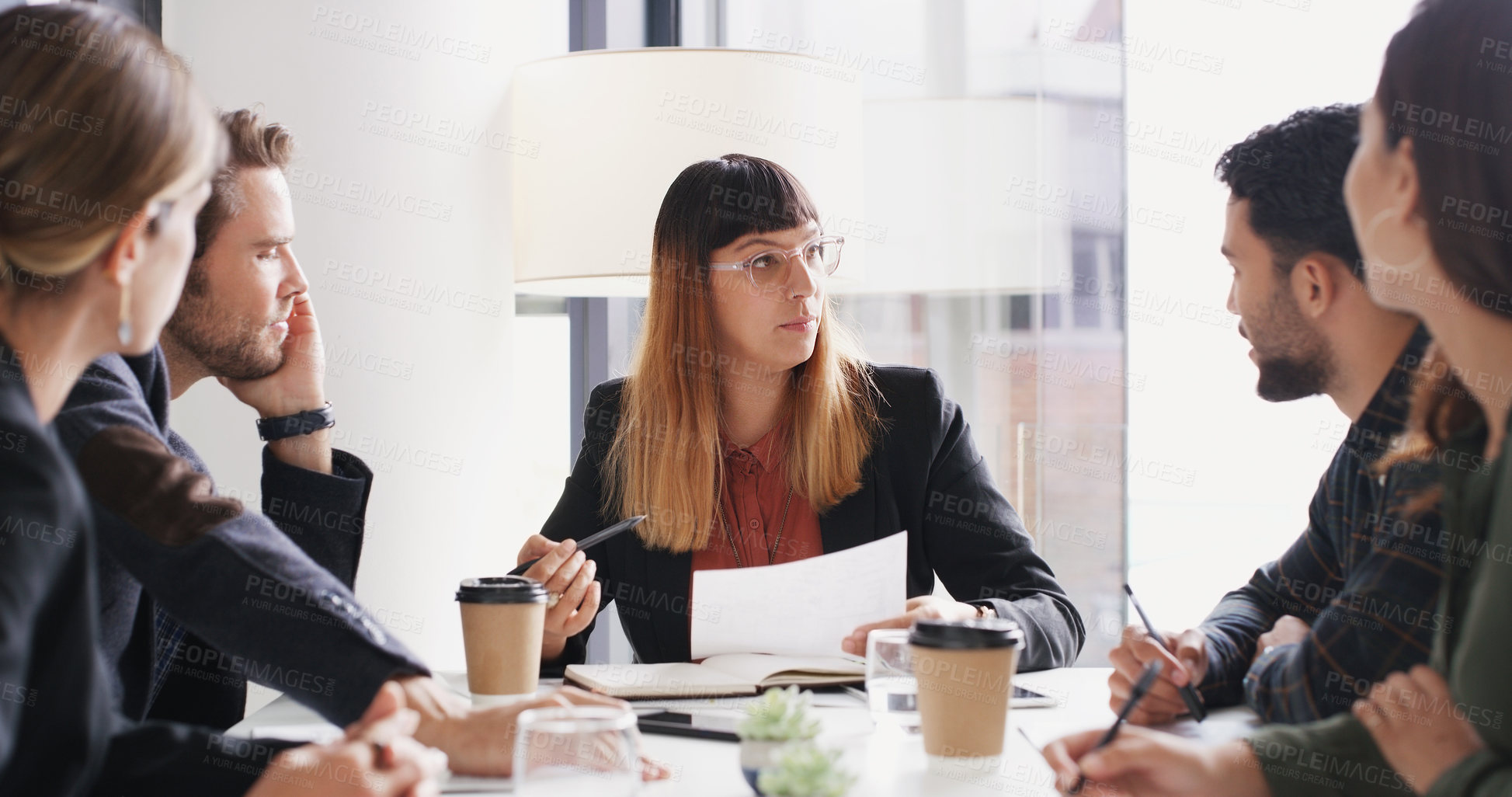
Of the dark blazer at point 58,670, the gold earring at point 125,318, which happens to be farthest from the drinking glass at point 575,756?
the gold earring at point 125,318

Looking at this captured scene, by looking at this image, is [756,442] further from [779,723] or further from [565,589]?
[779,723]

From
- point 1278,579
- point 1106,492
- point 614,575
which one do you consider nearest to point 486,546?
point 614,575

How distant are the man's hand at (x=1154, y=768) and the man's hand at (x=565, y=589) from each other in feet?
→ 2.44

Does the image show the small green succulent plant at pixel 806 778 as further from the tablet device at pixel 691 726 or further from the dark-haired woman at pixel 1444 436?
the tablet device at pixel 691 726

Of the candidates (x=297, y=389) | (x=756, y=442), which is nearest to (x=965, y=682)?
(x=756, y=442)

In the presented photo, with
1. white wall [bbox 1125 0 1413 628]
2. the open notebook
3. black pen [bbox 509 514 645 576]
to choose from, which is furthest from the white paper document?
white wall [bbox 1125 0 1413 628]

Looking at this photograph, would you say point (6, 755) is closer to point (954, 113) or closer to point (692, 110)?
point (692, 110)

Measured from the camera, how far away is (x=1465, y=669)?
0.80 m

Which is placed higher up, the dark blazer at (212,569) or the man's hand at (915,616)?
the dark blazer at (212,569)

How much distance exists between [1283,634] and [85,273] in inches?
46.9

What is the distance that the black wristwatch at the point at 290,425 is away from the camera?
1.69m

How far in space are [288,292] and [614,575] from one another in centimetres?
68

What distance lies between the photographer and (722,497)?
6.46 feet

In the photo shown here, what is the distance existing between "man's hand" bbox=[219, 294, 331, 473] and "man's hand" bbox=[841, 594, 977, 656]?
865 mm
